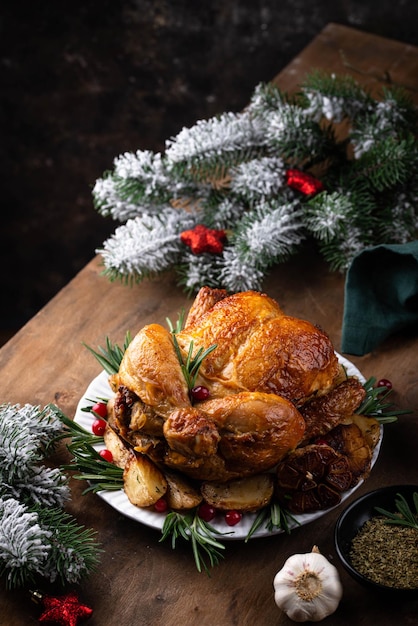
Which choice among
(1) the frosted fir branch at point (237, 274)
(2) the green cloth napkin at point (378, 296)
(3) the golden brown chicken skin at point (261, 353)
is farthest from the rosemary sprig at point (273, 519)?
(1) the frosted fir branch at point (237, 274)

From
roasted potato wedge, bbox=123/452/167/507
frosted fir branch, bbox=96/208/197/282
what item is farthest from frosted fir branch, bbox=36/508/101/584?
frosted fir branch, bbox=96/208/197/282

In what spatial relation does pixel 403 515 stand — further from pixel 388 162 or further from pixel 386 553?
pixel 388 162

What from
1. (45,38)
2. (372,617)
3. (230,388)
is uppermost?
(45,38)

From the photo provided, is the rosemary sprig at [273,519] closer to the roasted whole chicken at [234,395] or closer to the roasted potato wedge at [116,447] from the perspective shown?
the roasted whole chicken at [234,395]

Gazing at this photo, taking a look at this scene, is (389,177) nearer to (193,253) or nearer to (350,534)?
(193,253)

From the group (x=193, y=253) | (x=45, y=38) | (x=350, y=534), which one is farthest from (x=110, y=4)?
(x=350, y=534)

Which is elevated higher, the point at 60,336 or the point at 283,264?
the point at 60,336
